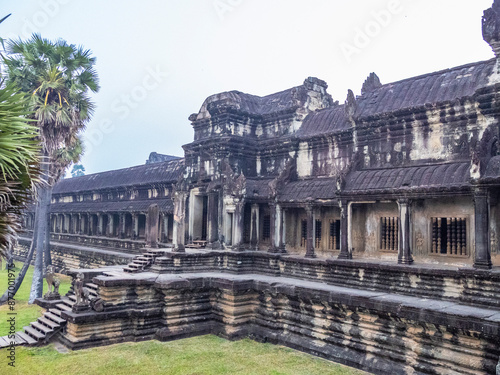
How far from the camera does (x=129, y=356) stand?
10.8 meters

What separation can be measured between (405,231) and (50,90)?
1451 centimetres

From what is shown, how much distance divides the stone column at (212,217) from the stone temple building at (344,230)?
0.04 metres

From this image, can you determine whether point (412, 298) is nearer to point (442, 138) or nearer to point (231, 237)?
point (442, 138)

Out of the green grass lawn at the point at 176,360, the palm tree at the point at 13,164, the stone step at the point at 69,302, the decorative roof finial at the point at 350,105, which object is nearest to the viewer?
the palm tree at the point at 13,164

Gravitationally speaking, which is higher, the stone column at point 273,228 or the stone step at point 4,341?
the stone column at point 273,228

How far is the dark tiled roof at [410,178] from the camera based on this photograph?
10.4 metres

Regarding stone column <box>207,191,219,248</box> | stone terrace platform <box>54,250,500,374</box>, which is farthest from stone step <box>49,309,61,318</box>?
stone column <box>207,191,219,248</box>

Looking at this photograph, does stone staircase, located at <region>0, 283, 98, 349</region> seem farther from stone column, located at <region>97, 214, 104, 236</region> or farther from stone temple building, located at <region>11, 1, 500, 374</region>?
stone column, located at <region>97, 214, 104, 236</region>

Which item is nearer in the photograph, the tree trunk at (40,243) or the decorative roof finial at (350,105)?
the decorative roof finial at (350,105)

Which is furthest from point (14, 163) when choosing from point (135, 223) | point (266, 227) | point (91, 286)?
point (135, 223)

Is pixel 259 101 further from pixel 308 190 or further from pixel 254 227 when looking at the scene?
pixel 308 190

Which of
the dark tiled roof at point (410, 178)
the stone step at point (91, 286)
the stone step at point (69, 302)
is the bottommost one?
the stone step at point (69, 302)

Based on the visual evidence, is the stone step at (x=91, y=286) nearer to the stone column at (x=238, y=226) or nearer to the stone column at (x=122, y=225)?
the stone column at (x=238, y=226)

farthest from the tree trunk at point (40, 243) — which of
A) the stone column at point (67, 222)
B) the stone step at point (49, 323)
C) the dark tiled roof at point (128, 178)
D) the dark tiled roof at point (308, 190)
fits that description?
the stone column at point (67, 222)
